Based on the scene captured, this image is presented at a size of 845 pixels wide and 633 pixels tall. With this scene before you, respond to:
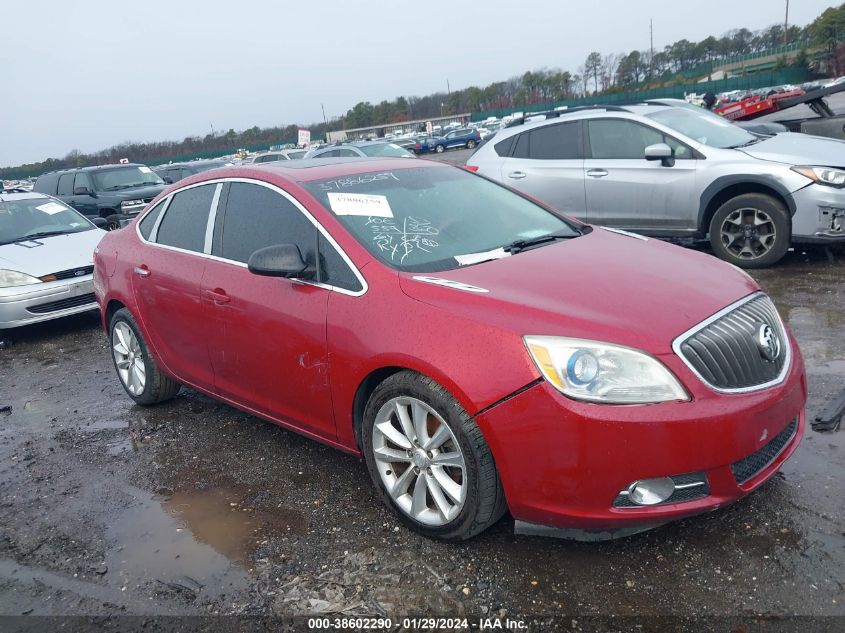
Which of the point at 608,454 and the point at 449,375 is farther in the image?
the point at 449,375

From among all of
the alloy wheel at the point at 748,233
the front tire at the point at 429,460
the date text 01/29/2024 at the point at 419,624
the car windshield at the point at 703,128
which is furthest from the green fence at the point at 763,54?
Answer: the date text 01/29/2024 at the point at 419,624

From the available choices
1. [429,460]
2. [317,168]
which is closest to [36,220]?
[317,168]

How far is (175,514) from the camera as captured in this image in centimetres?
360

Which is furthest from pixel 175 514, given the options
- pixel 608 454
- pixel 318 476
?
pixel 608 454

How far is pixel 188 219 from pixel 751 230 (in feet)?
17.9

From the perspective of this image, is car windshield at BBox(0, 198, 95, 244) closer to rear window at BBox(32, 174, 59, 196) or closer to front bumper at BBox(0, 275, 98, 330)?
front bumper at BBox(0, 275, 98, 330)

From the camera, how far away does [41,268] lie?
7.75 m

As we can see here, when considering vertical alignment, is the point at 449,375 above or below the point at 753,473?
above

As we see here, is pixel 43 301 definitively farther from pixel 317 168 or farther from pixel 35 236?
pixel 317 168

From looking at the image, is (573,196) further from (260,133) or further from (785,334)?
(260,133)

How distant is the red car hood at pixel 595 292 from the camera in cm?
266

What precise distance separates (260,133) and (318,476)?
329 ft

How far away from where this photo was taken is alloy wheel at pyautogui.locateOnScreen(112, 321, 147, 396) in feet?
16.5

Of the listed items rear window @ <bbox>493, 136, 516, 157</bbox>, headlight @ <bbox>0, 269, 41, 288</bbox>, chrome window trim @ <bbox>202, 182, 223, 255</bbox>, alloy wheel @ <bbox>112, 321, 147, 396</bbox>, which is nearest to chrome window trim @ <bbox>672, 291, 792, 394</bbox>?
chrome window trim @ <bbox>202, 182, 223, 255</bbox>
